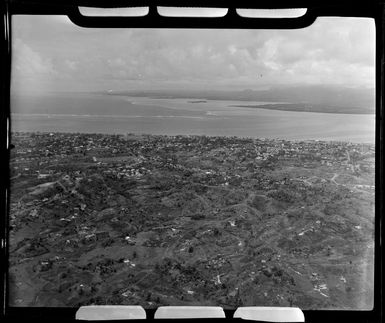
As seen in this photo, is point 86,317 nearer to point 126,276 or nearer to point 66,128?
point 126,276

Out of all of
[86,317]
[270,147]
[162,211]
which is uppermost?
[270,147]

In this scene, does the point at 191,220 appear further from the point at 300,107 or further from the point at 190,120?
the point at 300,107

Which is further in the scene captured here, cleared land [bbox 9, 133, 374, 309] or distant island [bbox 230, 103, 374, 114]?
distant island [bbox 230, 103, 374, 114]

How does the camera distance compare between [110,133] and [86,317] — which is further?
[110,133]

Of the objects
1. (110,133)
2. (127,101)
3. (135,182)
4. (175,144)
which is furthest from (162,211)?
(127,101)

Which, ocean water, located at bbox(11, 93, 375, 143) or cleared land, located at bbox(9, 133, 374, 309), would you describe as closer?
cleared land, located at bbox(9, 133, 374, 309)

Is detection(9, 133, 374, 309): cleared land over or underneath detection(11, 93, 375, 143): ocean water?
underneath

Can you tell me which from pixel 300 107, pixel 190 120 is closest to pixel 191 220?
pixel 190 120
